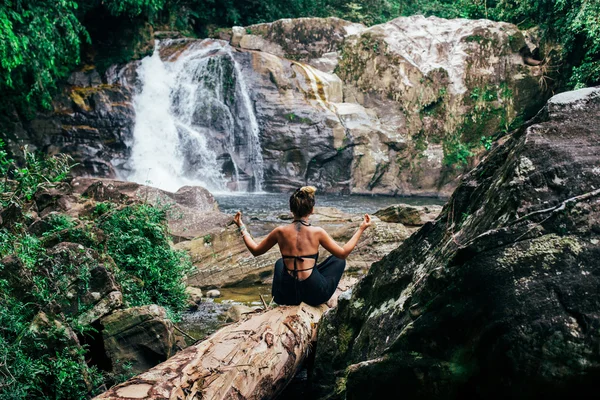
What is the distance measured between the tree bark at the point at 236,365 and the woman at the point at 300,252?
37 centimetres

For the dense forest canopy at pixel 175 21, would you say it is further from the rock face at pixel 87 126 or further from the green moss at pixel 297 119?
the green moss at pixel 297 119

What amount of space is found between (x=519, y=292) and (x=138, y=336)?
105 inches

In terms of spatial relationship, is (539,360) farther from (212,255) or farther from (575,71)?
(575,71)

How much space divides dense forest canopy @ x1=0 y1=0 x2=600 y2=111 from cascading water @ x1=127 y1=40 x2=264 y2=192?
171 cm

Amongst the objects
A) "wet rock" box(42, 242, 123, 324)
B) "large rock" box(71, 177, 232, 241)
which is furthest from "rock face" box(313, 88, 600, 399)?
"large rock" box(71, 177, 232, 241)

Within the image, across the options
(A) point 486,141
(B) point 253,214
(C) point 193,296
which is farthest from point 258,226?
(A) point 486,141

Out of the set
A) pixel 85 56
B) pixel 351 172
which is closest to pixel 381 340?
pixel 351 172

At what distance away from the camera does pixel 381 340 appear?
2.69 metres

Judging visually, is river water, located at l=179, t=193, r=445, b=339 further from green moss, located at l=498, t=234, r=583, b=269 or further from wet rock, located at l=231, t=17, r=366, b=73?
wet rock, located at l=231, t=17, r=366, b=73

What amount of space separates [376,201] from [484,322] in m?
14.5

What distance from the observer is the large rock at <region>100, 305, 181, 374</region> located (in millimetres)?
3646

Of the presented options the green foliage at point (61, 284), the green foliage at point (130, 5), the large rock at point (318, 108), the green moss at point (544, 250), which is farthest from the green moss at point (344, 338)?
the green foliage at point (130, 5)

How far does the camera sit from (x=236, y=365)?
3.01 metres

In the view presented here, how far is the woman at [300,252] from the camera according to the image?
4160 mm
